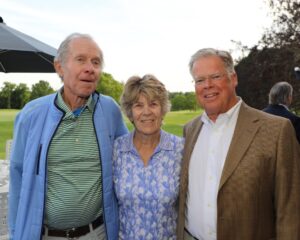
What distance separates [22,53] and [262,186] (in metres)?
5.27

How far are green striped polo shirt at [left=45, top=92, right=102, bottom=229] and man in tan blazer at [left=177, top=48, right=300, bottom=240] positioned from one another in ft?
2.40

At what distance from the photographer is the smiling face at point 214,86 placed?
9.37 ft

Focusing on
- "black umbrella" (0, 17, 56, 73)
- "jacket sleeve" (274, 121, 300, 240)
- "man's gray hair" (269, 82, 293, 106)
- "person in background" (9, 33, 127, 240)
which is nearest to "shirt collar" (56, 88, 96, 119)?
"person in background" (9, 33, 127, 240)

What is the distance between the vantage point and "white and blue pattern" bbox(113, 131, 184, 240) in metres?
2.89

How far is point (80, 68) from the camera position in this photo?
2846 mm

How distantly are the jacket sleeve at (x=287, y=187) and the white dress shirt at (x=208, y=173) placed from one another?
411mm

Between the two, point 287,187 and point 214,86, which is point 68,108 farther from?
point 287,187

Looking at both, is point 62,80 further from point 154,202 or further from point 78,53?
point 154,202

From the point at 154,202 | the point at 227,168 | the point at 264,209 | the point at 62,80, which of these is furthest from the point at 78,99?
the point at 264,209

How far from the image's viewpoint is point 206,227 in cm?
280

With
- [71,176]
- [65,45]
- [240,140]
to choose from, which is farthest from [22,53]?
[240,140]

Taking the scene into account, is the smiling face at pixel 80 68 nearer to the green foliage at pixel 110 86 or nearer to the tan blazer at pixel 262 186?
the tan blazer at pixel 262 186

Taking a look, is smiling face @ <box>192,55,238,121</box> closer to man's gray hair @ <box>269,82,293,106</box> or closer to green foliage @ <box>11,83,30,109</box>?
man's gray hair @ <box>269,82,293,106</box>

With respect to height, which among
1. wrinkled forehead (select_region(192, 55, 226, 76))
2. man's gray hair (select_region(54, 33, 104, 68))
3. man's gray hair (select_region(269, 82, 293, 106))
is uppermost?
man's gray hair (select_region(54, 33, 104, 68))
